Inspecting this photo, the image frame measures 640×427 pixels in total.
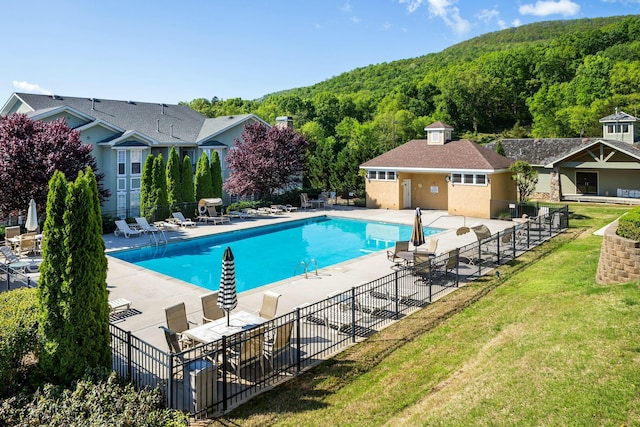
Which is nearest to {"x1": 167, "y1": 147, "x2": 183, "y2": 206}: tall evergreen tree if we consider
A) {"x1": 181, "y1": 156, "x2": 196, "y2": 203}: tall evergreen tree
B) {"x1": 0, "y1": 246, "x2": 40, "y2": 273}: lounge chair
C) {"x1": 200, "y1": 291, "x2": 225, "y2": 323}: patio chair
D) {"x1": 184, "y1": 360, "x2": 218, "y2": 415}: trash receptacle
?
{"x1": 181, "y1": 156, "x2": 196, "y2": 203}: tall evergreen tree

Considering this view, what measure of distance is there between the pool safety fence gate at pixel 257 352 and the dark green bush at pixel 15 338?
1.34 metres

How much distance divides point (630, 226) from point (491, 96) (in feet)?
222

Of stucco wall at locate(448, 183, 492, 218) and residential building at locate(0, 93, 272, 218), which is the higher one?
residential building at locate(0, 93, 272, 218)

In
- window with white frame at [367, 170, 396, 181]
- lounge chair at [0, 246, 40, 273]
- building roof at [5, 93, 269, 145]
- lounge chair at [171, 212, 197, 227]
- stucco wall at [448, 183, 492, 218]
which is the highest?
building roof at [5, 93, 269, 145]

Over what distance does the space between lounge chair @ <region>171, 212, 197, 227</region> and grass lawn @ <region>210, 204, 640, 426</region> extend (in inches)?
671

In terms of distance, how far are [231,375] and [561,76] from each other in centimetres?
7811

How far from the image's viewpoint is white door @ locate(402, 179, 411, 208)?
107ft

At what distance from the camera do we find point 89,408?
6.55m

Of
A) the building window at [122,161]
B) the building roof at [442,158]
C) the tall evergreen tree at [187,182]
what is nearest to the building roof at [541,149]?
the building roof at [442,158]

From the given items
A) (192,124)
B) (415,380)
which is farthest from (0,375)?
(192,124)

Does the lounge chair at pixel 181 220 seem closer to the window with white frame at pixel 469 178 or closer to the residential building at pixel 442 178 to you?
the residential building at pixel 442 178

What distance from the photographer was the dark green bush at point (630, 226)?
1197cm

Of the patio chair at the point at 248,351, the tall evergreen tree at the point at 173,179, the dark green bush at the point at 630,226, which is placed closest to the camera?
the patio chair at the point at 248,351

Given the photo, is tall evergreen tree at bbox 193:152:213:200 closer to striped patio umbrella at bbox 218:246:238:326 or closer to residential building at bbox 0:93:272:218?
residential building at bbox 0:93:272:218
